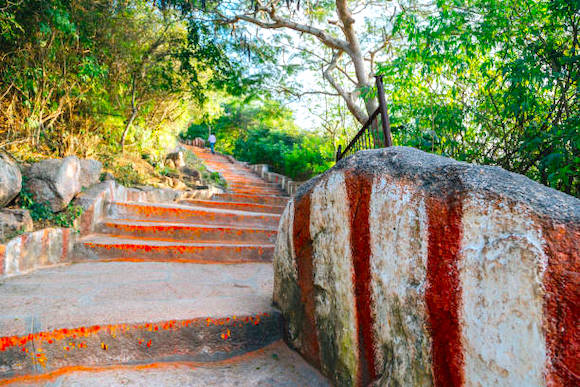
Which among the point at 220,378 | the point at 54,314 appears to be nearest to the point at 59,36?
the point at 54,314

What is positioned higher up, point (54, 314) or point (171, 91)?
point (171, 91)

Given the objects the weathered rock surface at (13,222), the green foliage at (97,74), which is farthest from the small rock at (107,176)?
the weathered rock surface at (13,222)

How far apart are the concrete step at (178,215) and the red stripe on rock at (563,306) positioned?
13.2ft

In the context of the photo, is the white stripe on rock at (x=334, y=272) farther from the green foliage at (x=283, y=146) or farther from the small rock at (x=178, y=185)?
the green foliage at (x=283, y=146)

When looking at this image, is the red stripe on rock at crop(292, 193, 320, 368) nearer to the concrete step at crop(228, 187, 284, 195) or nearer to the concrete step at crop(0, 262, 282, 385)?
the concrete step at crop(0, 262, 282, 385)

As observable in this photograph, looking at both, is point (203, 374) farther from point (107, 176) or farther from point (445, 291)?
point (107, 176)

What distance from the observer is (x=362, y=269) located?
4.13ft

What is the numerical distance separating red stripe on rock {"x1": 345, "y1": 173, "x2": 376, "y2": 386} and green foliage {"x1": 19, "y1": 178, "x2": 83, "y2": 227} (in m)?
3.00

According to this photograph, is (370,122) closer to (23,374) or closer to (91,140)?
(23,374)

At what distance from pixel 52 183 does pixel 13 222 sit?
59cm

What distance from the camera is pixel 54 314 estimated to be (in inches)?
62.1

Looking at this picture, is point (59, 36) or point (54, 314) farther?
point (59, 36)

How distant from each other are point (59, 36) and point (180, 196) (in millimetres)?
2946

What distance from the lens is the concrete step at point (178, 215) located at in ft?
13.2
